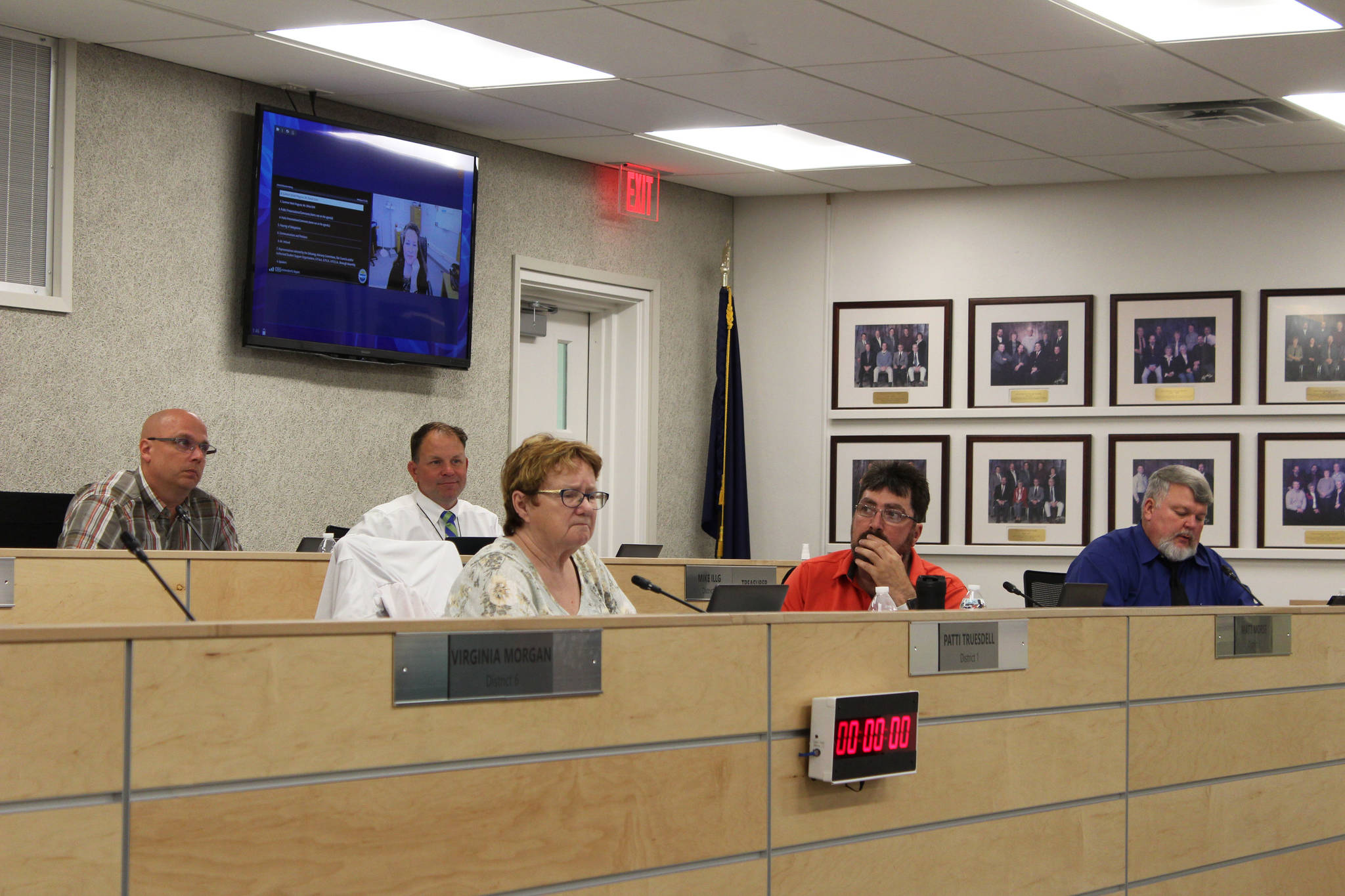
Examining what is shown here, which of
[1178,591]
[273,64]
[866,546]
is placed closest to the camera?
[866,546]

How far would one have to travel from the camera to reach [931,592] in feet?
10.2

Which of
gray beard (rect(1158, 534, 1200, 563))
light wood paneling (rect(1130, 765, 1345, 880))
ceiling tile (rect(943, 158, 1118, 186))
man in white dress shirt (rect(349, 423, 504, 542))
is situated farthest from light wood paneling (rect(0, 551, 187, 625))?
ceiling tile (rect(943, 158, 1118, 186))

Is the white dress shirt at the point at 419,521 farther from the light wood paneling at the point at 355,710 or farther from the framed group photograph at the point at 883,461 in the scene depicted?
the light wood paneling at the point at 355,710

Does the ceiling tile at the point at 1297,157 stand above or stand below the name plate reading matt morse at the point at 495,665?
above

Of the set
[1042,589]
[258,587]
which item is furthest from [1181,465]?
[258,587]

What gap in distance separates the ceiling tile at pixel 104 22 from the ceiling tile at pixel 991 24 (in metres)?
2.06

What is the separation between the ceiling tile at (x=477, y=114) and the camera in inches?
220

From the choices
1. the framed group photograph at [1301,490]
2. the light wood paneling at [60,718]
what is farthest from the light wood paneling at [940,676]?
the framed group photograph at [1301,490]

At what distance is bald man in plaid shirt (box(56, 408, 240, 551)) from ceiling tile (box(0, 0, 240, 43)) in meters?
1.22

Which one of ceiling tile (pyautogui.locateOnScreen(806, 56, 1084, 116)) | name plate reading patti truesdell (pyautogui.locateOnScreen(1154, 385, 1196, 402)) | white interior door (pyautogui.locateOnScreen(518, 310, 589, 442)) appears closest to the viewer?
ceiling tile (pyautogui.locateOnScreen(806, 56, 1084, 116))

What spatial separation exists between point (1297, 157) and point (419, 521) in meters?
4.03

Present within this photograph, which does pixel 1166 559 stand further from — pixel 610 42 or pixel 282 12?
pixel 282 12

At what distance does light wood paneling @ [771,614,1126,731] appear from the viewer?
8.18ft

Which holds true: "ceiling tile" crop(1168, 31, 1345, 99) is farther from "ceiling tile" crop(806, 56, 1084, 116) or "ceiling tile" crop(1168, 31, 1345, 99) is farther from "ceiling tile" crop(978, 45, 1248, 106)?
"ceiling tile" crop(806, 56, 1084, 116)
